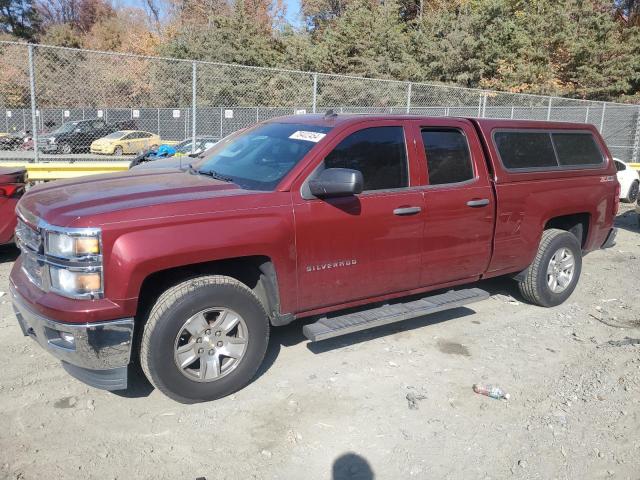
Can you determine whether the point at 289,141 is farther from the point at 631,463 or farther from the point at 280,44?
the point at 280,44

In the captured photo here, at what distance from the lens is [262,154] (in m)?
4.36

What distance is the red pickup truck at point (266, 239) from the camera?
10.6 feet

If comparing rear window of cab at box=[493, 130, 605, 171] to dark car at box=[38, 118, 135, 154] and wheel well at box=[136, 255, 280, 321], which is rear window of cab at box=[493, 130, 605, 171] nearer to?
wheel well at box=[136, 255, 280, 321]

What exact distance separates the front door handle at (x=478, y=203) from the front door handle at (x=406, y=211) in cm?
59

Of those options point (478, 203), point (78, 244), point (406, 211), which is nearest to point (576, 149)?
point (478, 203)

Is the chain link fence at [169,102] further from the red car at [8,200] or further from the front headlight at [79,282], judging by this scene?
the front headlight at [79,282]

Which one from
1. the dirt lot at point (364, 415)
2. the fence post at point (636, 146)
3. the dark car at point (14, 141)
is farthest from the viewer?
the fence post at point (636, 146)

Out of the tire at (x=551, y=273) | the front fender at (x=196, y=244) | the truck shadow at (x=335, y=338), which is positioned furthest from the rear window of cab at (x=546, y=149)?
the front fender at (x=196, y=244)

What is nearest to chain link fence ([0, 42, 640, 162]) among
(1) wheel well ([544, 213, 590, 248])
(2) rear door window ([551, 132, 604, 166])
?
(2) rear door window ([551, 132, 604, 166])

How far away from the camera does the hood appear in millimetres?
3256

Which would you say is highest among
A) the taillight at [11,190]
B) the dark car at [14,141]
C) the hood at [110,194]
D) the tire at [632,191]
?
the hood at [110,194]

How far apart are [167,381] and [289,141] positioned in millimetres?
2007

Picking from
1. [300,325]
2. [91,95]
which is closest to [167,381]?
[300,325]

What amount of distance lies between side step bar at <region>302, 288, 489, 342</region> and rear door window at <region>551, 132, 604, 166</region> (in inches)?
74.1
